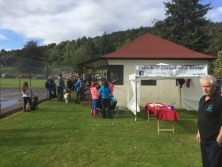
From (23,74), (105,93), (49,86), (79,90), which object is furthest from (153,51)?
(23,74)

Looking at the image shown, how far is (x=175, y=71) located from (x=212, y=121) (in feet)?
22.3

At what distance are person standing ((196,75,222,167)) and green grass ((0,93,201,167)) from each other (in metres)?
2.12

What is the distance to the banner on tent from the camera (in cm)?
997

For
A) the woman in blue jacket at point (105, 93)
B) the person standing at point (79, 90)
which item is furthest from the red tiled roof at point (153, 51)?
the woman in blue jacket at point (105, 93)

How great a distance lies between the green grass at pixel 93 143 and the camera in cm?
570

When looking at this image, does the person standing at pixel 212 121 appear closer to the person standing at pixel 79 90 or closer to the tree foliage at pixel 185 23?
the person standing at pixel 79 90

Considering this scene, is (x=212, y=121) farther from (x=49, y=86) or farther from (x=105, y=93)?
(x=49, y=86)

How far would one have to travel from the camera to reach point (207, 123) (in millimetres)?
3582

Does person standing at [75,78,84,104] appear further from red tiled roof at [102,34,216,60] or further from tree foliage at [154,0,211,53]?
tree foliage at [154,0,211,53]

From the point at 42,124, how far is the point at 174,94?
930 centimetres

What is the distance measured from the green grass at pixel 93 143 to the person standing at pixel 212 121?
212 centimetres

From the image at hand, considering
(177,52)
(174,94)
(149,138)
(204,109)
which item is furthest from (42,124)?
(177,52)

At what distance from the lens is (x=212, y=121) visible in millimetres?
3529

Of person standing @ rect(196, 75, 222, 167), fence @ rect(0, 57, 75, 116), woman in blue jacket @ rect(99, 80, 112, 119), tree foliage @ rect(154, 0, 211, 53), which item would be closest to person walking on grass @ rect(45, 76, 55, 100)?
fence @ rect(0, 57, 75, 116)
